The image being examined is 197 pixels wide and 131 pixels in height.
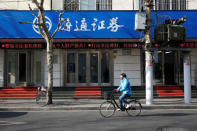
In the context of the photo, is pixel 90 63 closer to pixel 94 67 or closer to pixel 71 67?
pixel 94 67

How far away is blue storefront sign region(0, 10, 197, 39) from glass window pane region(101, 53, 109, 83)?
2.10m

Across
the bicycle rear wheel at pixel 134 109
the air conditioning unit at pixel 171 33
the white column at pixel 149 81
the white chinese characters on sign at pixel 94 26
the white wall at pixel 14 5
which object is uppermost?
the white wall at pixel 14 5

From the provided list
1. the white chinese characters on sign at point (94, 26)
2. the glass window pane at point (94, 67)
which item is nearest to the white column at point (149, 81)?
the white chinese characters on sign at point (94, 26)

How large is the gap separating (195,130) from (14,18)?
12586mm

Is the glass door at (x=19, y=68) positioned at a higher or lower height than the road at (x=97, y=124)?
higher

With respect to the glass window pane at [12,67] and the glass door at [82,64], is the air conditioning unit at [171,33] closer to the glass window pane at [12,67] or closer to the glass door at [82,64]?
the glass door at [82,64]

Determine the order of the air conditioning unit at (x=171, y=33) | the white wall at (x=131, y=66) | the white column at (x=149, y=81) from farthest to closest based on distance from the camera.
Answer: the white wall at (x=131, y=66), the white column at (x=149, y=81), the air conditioning unit at (x=171, y=33)

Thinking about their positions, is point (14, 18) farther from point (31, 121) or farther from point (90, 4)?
point (31, 121)

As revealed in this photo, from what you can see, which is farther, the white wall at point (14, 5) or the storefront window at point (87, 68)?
the storefront window at point (87, 68)

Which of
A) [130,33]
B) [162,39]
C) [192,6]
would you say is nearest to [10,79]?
[130,33]

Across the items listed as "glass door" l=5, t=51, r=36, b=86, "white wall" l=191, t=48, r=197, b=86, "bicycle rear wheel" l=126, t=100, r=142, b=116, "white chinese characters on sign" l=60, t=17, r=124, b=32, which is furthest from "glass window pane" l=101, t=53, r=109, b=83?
"bicycle rear wheel" l=126, t=100, r=142, b=116

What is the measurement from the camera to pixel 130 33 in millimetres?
13883

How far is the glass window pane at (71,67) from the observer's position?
1552cm

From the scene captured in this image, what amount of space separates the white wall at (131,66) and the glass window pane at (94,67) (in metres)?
1.52
